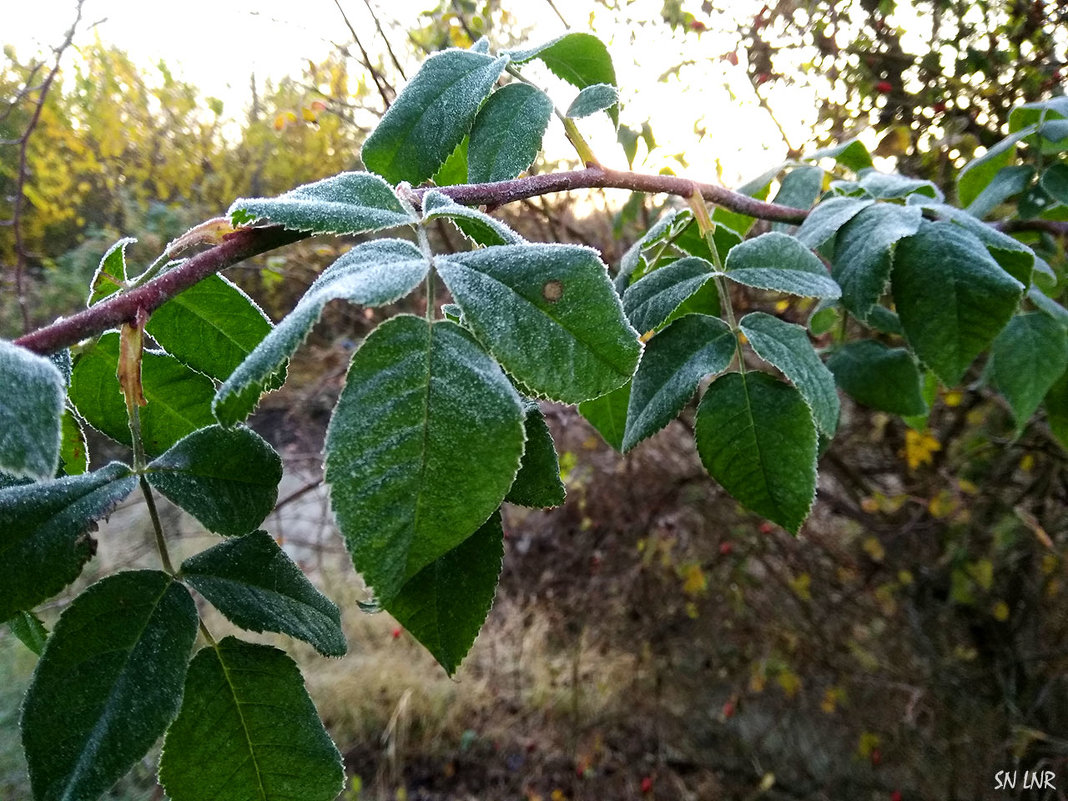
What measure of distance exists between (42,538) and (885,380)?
74cm

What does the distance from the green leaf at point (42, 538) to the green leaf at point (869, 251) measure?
49 centimetres

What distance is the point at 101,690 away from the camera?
0.30 m

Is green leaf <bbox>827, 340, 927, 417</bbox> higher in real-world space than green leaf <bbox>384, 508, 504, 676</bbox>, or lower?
lower

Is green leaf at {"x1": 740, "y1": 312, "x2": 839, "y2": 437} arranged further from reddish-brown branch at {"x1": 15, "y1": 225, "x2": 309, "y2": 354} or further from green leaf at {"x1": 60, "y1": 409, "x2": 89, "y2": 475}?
green leaf at {"x1": 60, "y1": 409, "x2": 89, "y2": 475}

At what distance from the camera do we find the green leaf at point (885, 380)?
2.44 ft

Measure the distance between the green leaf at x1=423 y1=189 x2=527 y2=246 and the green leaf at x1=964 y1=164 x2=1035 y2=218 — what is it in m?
0.61

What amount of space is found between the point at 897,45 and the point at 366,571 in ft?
6.57

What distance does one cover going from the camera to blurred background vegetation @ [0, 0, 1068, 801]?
1709 mm

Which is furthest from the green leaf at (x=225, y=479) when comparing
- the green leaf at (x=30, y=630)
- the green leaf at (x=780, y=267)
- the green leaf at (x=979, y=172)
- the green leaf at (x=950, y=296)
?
A: the green leaf at (x=979, y=172)

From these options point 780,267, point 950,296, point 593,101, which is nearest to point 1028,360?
point 950,296

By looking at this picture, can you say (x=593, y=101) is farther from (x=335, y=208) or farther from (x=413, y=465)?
(x=413, y=465)

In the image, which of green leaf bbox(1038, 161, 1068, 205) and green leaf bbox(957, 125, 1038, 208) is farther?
green leaf bbox(957, 125, 1038, 208)

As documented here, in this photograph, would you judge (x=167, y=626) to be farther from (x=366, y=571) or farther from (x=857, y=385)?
(x=857, y=385)

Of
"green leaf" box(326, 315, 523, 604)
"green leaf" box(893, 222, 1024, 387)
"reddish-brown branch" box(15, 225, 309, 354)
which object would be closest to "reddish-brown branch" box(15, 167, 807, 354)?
"reddish-brown branch" box(15, 225, 309, 354)
